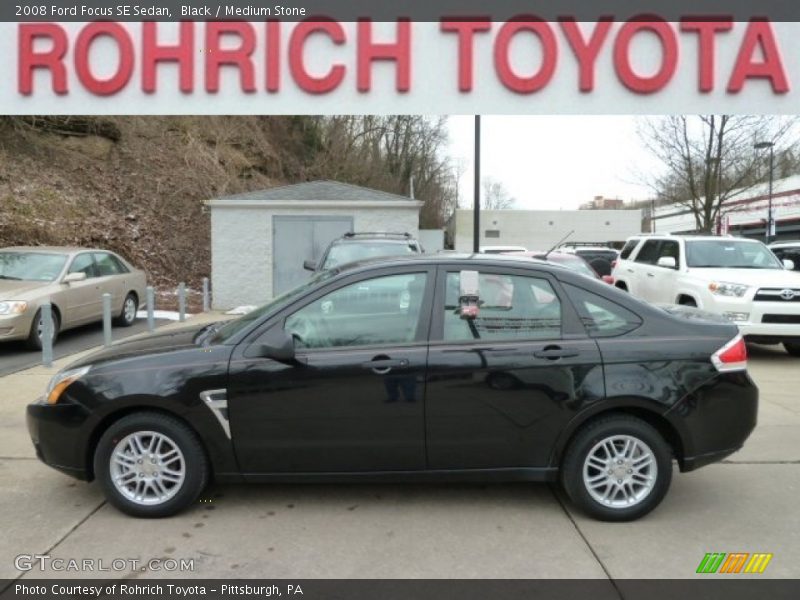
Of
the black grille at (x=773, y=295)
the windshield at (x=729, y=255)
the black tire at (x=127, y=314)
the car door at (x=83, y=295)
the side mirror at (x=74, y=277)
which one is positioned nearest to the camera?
the black grille at (x=773, y=295)

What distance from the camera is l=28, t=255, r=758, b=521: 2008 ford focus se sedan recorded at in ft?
12.4

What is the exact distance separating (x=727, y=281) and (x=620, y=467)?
253 inches

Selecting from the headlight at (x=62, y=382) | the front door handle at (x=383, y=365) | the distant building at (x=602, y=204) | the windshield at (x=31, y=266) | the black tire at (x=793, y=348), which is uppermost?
the distant building at (x=602, y=204)

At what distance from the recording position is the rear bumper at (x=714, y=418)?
3.83 meters

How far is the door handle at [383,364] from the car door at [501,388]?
171 mm

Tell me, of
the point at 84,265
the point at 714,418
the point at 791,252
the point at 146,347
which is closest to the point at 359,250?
the point at 84,265

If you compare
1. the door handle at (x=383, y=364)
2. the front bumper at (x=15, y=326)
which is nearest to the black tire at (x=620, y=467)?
the door handle at (x=383, y=364)

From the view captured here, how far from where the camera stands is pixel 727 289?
9.15 m

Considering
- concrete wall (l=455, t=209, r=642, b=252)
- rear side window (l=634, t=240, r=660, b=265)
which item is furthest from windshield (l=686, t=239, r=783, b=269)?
concrete wall (l=455, t=209, r=642, b=252)

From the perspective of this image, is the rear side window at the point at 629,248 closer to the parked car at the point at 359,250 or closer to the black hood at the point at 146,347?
the parked car at the point at 359,250

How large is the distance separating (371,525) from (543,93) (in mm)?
2914

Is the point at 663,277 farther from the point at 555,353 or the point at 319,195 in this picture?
the point at 319,195

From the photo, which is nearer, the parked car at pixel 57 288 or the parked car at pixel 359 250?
the parked car at pixel 57 288

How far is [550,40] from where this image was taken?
4117mm
